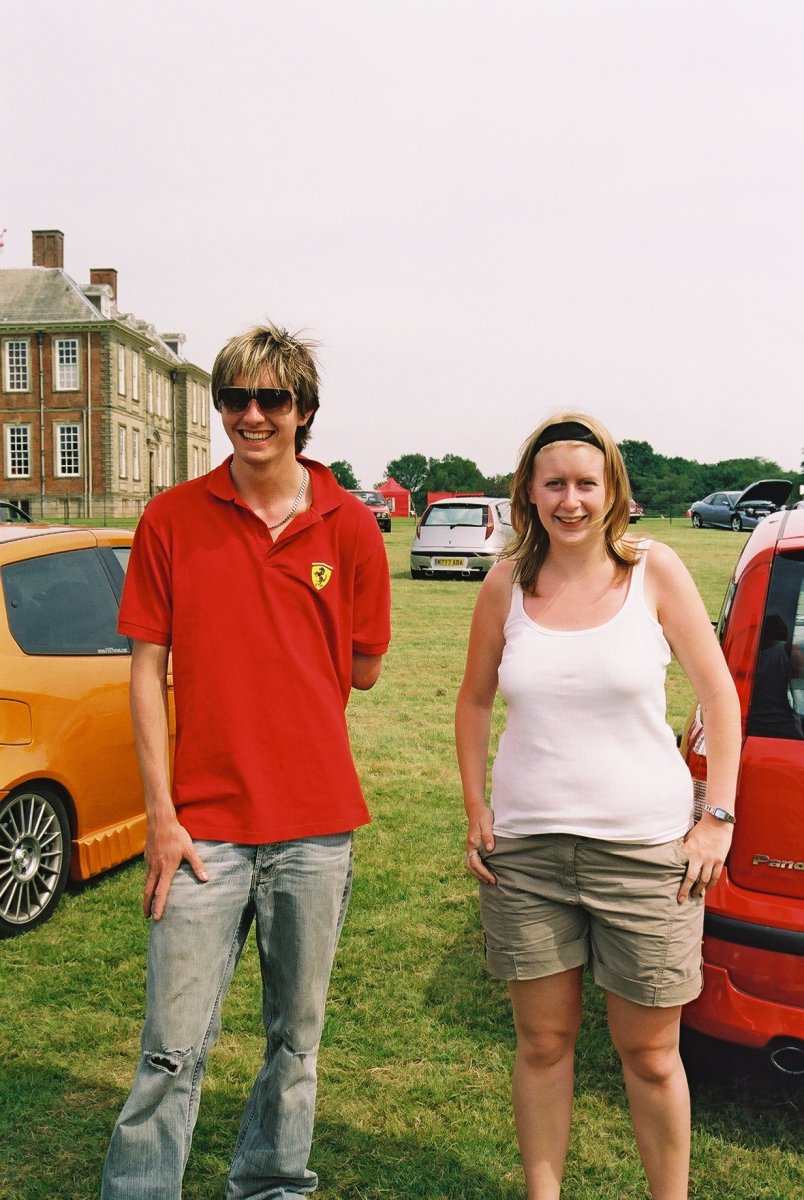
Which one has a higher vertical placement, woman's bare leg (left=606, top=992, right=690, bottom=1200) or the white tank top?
the white tank top

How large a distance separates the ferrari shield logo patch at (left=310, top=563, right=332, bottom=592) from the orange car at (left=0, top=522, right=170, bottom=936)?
2475 millimetres

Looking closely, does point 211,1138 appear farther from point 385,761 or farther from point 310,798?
point 385,761

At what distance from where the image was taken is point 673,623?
2.46 m

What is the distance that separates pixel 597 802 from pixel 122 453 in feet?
198

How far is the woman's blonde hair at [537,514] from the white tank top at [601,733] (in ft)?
0.35

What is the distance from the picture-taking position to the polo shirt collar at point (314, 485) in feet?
8.19

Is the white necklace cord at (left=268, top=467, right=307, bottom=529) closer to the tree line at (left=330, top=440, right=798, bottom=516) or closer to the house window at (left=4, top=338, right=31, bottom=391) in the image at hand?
the house window at (left=4, top=338, right=31, bottom=391)

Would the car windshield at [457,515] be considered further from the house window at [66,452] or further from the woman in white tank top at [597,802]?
the house window at [66,452]

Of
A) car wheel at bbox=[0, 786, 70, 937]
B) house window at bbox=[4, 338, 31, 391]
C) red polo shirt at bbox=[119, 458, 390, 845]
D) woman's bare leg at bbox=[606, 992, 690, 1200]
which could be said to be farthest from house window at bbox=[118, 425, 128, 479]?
woman's bare leg at bbox=[606, 992, 690, 1200]

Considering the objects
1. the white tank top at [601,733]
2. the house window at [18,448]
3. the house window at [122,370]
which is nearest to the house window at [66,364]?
the house window at [122,370]

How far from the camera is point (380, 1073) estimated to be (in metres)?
3.64

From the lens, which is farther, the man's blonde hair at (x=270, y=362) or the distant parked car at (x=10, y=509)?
the distant parked car at (x=10, y=509)

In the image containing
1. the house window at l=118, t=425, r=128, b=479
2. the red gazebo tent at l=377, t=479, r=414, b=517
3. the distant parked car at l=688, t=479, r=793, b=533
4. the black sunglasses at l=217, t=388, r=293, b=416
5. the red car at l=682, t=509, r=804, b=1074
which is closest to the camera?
the black sunglasses at l=217, t=388, r=293, b=416

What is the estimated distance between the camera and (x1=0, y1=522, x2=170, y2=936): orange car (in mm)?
4578
